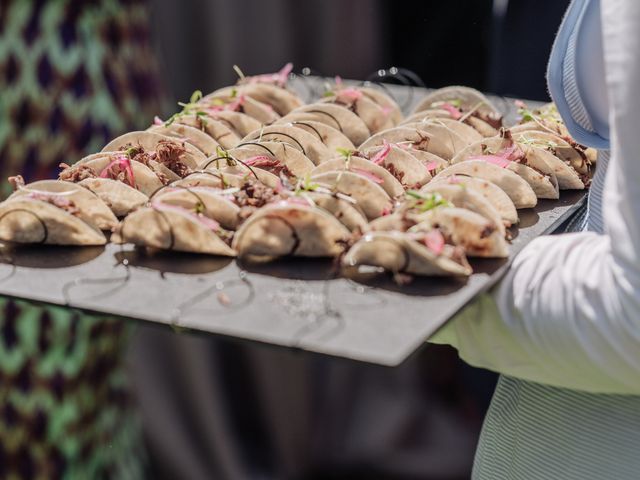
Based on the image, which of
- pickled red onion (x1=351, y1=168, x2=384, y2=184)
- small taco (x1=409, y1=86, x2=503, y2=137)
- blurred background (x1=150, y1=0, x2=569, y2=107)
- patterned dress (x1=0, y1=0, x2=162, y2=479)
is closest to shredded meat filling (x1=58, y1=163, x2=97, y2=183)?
pickled red onion (x1=351, y1=168, x2=384, y2=184)

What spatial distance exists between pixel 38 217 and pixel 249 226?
247 mm

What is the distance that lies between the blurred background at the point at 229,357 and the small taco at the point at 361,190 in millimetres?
1155

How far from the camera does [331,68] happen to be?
2781mm

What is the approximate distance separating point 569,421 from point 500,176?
32 cm

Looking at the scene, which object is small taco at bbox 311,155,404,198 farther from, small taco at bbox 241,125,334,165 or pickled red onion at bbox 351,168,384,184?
small taco at bbox 241,125,334,165

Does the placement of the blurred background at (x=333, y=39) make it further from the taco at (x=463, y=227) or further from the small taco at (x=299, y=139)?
the taco at (x=463, y=227)

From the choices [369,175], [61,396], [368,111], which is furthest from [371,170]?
[61,396]

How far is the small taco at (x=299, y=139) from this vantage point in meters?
1.45

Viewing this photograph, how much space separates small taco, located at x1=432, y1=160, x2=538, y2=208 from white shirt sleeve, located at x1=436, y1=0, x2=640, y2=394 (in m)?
0.21

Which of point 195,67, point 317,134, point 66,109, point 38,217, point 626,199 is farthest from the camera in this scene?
point 195,67

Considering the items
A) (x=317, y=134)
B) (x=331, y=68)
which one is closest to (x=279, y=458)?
(x=331, y=68)

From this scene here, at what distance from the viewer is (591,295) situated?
995 millimetres

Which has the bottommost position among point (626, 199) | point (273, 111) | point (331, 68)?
point (331, 68)

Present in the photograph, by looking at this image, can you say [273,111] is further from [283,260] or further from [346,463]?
[346,463]
